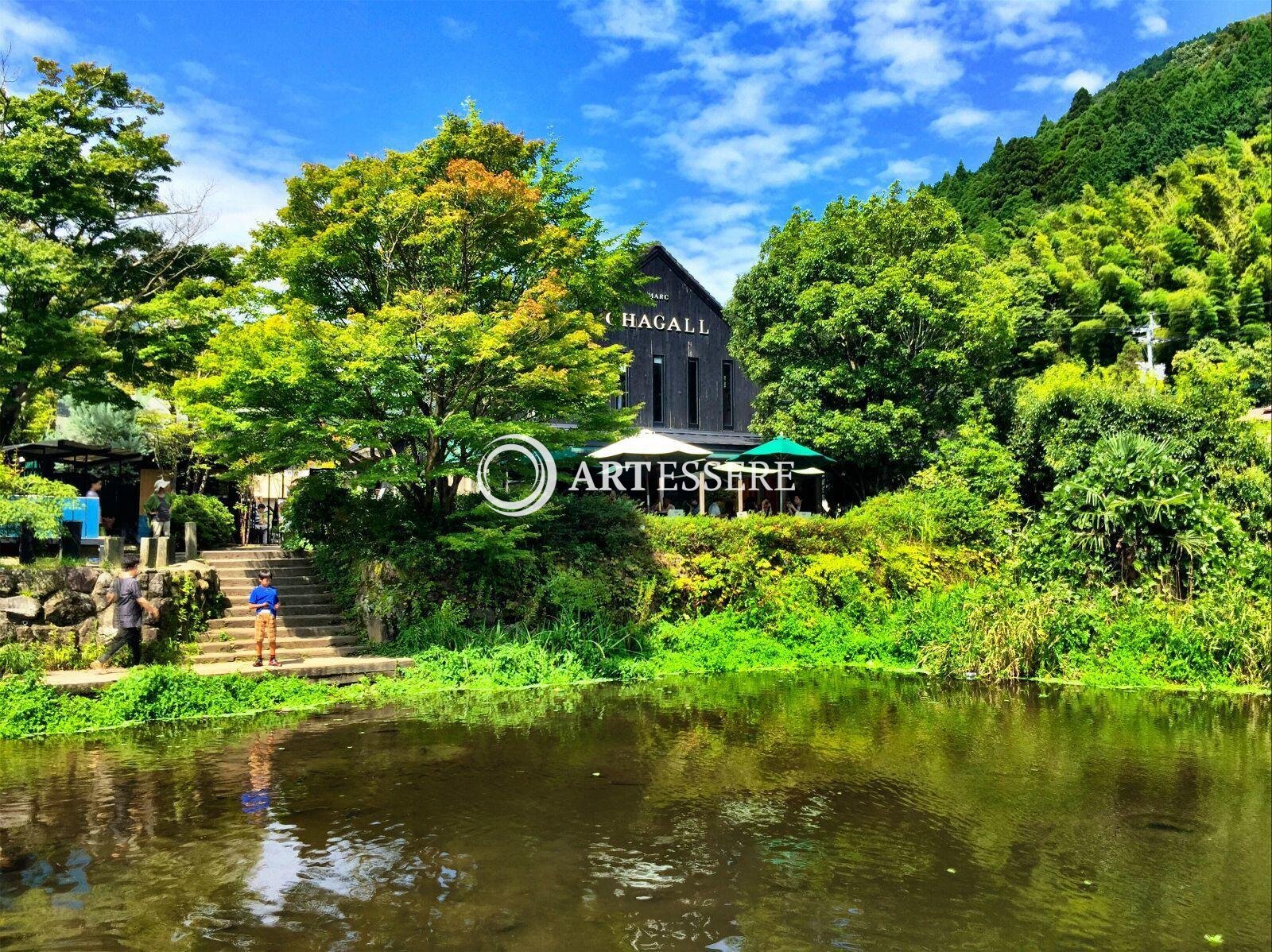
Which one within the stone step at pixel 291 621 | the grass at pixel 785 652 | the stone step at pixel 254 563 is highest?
the stone step at pixel 254 563

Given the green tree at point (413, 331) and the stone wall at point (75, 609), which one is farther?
the green tree at point (413, 331)

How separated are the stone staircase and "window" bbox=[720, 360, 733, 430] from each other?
56.2ft

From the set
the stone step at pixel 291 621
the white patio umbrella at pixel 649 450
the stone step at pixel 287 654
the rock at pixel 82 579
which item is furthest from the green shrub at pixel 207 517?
the white patio umbrella at pixel 649 450

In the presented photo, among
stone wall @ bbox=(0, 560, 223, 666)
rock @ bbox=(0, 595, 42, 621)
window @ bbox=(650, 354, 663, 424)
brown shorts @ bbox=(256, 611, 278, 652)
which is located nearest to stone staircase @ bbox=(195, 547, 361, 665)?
brown shorts @ bbox=(256, 611, 278, 652)

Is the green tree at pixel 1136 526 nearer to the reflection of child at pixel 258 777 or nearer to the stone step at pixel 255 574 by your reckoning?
the reflection of child at pixel 258 777

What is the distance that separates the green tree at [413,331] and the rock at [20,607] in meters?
3.26

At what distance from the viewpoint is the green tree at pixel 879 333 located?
2256 centimetres

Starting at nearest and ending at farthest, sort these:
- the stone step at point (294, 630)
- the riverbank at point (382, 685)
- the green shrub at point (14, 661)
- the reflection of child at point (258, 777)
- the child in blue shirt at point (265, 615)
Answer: the reflection of child at point (258, 777)
the riverbank at point (382, 685)
the green shrub at point (14, 661)
the child in blue shirt at point (265, 615)
the stone step at point (294, 630)

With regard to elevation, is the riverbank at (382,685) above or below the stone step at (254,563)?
below

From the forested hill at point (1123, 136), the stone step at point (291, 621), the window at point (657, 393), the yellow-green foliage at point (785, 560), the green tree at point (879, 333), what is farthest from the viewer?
the forested hill at point (1123, 136)

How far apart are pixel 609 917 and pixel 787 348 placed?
2038 cm

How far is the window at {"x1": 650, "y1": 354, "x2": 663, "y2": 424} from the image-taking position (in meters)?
28.8

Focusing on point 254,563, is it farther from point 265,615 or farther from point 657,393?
point 657,393

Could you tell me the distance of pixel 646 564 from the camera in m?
16.0
